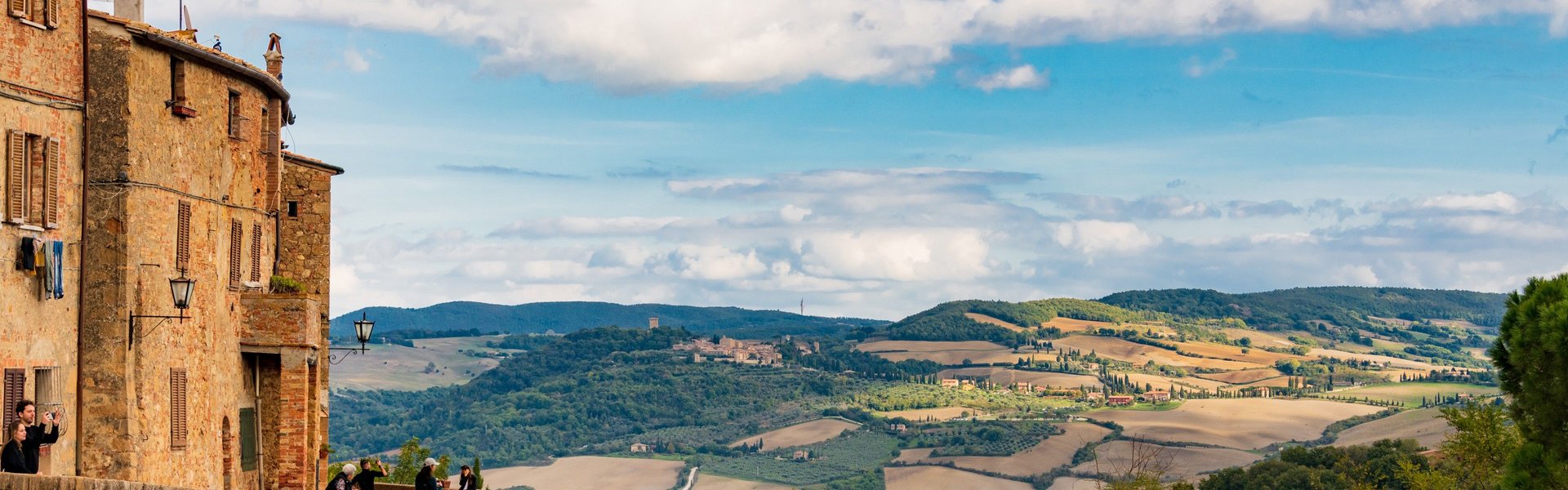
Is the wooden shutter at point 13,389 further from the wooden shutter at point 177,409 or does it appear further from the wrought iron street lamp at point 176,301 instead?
the wooden shutter at point 177,409

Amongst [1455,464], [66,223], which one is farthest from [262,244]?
[1455,464]

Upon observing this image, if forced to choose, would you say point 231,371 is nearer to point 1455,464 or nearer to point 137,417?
point 137,417

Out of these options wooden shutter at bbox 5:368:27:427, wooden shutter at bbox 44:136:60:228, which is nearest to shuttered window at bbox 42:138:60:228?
wooden shutter at bbox 44:136:60:228

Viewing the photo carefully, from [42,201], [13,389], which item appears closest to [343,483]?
[13,389]

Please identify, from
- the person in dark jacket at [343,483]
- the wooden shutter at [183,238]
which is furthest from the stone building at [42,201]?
the person in dark jacket at [343,483]

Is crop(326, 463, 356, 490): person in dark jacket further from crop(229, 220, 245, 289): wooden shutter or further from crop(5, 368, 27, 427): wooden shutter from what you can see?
crop(229, 220, 245, 289): wooden shutter

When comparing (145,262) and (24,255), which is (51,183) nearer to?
(24,255)
